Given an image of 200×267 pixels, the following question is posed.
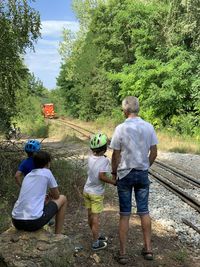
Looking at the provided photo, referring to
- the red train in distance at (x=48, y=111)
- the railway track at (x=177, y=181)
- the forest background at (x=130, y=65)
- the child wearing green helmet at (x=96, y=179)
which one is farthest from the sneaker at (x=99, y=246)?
the red train in distance at (x=48, y=111)

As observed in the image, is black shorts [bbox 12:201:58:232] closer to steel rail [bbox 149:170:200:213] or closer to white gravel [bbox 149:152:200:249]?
white gravel [bbox 149:152:200:249]

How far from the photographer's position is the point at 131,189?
18.8 feet

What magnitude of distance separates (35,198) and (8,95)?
579cm

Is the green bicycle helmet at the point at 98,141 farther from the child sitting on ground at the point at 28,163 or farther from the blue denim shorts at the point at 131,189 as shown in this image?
the child sitting on ground at the point at 28,163

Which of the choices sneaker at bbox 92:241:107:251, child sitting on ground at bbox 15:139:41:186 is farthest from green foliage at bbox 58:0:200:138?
sneaker at bbox 92:241:107:251

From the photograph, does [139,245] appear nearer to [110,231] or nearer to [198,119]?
[110,231]

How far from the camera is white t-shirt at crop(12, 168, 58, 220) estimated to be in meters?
5.12

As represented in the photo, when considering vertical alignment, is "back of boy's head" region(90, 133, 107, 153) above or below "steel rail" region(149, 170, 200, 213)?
above

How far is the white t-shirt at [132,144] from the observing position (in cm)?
562

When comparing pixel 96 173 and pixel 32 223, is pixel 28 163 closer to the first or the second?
pixel 96 173

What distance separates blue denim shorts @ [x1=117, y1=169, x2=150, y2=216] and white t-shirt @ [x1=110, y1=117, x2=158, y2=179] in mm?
67

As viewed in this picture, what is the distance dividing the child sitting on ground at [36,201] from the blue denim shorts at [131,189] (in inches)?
33.7

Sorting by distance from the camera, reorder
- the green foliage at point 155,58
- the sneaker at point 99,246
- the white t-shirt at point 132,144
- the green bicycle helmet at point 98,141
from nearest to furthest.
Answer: the white t-shirt at point 132,144 < the green bicycle helmet at point 98,141 < the sneaker at point 99,246 < the green foliage at point 155,58

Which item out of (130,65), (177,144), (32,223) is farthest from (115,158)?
(130,65)
